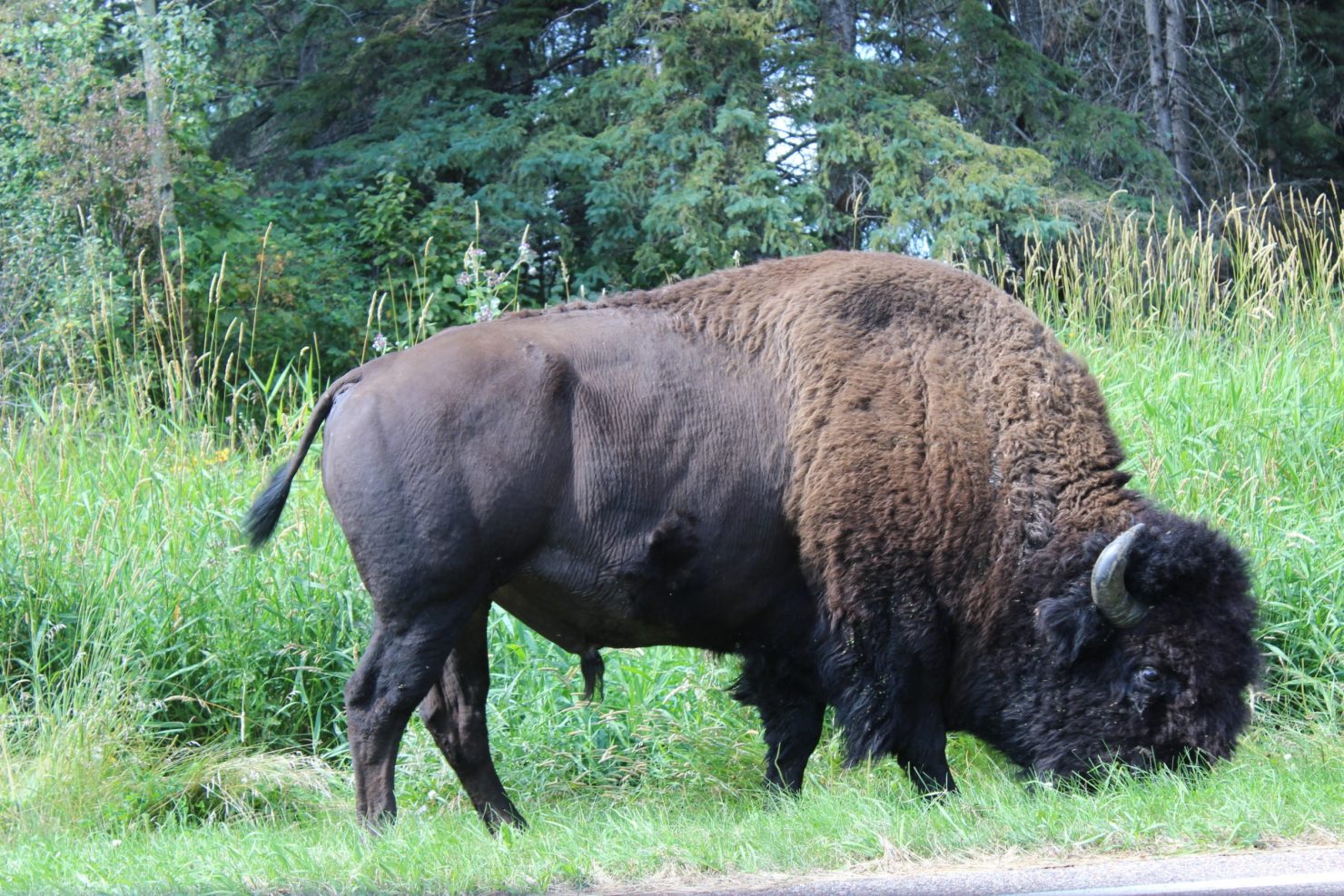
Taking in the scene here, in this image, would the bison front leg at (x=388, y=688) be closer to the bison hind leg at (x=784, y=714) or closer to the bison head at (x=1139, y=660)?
the bison hind leg at (x=784, y=714)

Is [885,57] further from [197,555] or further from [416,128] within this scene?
[197,555]

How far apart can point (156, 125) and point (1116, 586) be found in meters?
11.1

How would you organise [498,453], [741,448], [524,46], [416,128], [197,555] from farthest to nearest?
[524,46] < [416,128] < [197,555] < [741,448] < [498,453]

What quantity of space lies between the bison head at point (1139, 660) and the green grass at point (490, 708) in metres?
0.23

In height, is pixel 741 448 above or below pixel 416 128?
below

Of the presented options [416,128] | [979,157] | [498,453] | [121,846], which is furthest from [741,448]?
[416,128]

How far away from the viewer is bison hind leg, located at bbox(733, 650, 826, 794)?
5.19 metres

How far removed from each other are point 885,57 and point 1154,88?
Answer: 12.8ft

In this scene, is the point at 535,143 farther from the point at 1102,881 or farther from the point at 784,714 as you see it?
the point at 1102,881

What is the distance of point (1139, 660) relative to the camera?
4965 millimetres

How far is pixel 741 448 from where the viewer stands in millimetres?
4910

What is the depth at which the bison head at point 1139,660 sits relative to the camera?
194 inches

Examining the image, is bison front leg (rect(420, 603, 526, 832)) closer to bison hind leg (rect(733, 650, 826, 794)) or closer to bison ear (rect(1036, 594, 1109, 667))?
bison hind leg (rect(733, 650, 826, 794))

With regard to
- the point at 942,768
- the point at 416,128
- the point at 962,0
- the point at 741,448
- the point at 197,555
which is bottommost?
the point at 942,768
